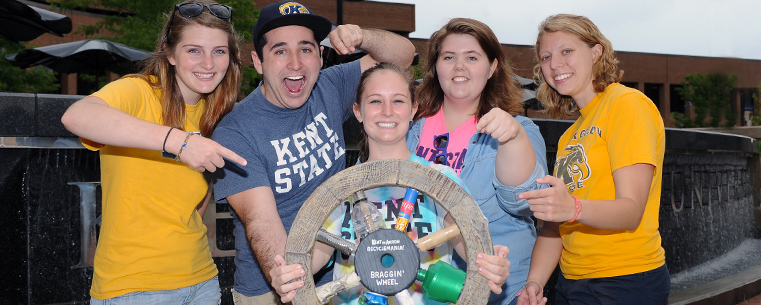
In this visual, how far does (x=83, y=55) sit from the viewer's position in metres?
12.2

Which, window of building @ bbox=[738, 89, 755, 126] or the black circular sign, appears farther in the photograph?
window of building @ bbox=[738, 89, 755, 126]

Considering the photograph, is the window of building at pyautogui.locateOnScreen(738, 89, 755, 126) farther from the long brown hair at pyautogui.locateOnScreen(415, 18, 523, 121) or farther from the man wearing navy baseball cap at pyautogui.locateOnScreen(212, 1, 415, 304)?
the man wearing navy baseball cap at pyautogui.locateOnScreen(212, 1, 415, 304)

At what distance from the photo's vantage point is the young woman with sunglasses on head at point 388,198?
193 cm

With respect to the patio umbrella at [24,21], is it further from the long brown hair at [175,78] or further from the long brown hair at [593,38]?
the long brown hair at [593,38]

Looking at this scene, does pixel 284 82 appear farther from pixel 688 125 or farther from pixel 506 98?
pixel 688 125

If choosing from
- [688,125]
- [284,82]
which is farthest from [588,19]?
[688,125]

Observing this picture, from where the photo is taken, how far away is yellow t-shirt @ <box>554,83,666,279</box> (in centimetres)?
258

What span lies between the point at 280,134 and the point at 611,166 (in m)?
1.42

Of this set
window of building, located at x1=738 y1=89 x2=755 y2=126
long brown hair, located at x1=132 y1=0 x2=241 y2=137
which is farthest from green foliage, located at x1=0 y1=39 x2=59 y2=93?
window of building, located at x1=738 y1=89 x2=755 y2=126

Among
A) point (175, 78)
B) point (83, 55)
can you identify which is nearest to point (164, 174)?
point (175, 78)

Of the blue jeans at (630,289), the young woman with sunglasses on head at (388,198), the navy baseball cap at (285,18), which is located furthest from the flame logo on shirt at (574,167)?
the navy baseball cap at (285,18)

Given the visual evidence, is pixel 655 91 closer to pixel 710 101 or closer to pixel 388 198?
pixel 710 101

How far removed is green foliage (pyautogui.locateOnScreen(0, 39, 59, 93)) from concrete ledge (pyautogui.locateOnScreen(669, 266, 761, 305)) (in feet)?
46.4

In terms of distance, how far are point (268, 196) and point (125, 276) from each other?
2.21ft
